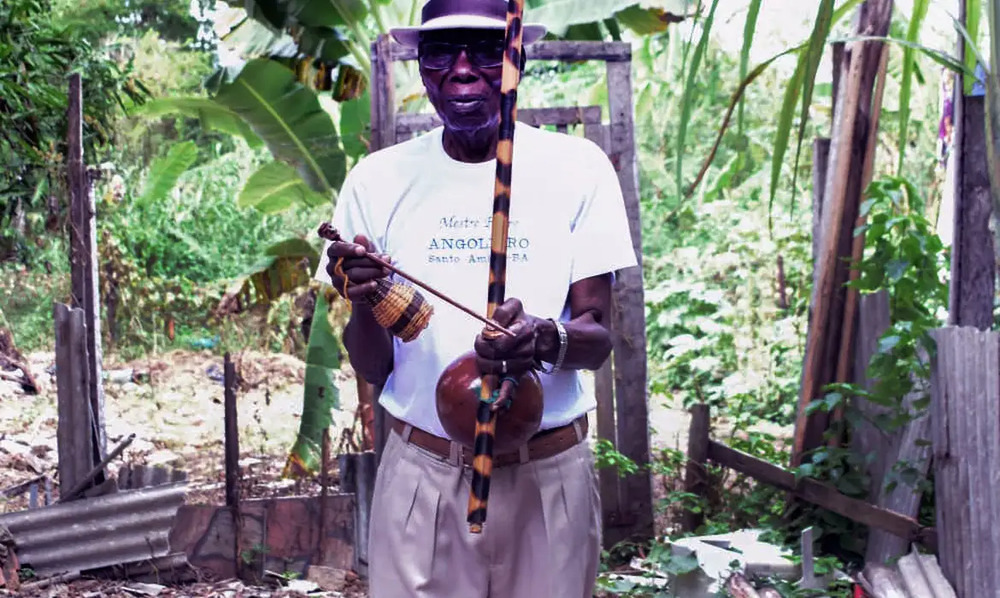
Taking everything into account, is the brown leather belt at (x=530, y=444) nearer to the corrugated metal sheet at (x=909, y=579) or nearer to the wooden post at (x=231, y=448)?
the corrugated metal sheet at (x=909, y=579)

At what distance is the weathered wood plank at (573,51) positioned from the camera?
224 inches

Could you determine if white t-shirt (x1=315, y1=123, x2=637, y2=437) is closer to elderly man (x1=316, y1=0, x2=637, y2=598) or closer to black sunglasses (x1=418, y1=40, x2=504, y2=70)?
elderly man (x1=316, y1=0, x2=637, y2=598)

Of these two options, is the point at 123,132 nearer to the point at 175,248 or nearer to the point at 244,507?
the point at 175,248

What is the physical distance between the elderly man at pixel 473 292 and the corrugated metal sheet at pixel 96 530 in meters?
3.09

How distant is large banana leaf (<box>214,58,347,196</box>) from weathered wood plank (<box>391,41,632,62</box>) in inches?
71.5

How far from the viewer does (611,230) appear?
2508mm

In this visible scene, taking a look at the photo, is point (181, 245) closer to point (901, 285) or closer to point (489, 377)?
point (901, 285)

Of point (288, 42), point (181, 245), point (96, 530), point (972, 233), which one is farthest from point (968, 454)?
point (181, 245)

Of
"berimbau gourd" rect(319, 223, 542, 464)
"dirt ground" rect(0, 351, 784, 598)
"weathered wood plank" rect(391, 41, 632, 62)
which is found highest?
"weathered wood plank" rect(391, 41, 632, 62)

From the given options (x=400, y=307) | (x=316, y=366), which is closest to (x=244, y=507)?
(x=316, y=366)

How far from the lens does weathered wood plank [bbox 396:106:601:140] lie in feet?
18.5

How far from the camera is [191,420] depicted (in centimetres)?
1023

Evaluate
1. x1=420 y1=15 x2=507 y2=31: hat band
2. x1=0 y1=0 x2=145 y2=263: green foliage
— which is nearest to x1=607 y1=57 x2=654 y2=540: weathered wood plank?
x1=0 y1=0 x2=145 y2=263: green foliage

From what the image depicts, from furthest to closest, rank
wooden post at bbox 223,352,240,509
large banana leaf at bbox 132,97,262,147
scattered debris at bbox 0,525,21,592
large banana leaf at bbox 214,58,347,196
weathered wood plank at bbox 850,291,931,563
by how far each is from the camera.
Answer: large banana leaf at bbox 132,97,262,147, large banana leaf at bbox 214,58,347,196, wooden post at bbox 223,352,240,509, scattered debris at bbox 0,525,21,592, weathered wood plank at bbox 850,291,931,563
